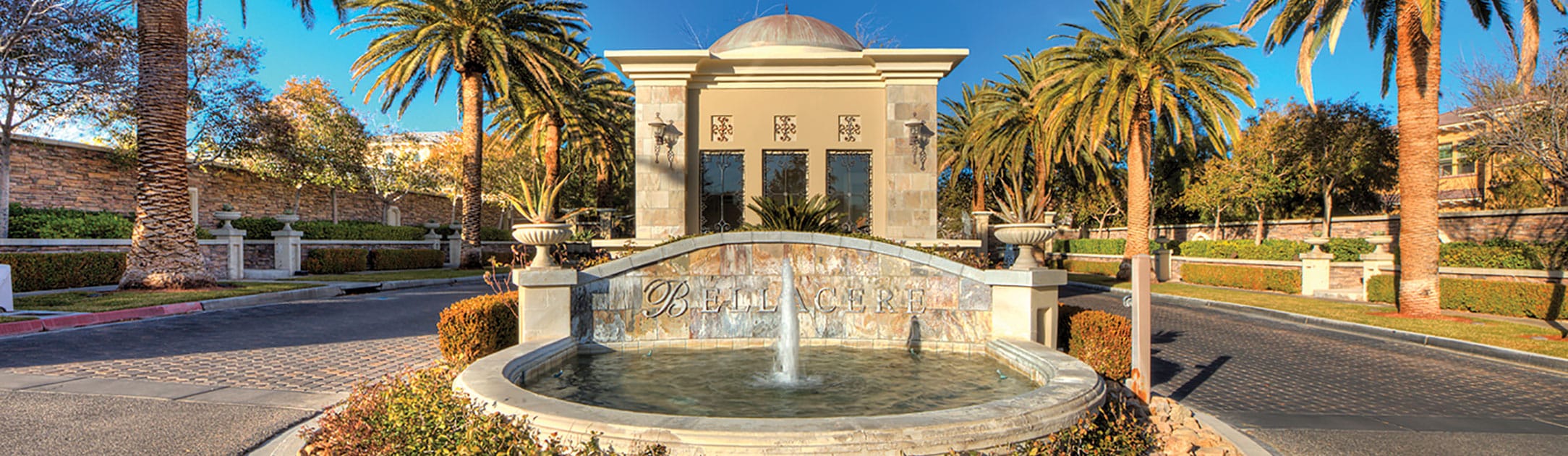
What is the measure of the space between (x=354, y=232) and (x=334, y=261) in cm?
413

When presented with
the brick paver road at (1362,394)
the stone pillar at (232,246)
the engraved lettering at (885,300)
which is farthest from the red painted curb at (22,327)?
the brick paver road at (1362,394)

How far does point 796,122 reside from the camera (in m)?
17.7

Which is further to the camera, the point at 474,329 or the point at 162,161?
the point at 162,161

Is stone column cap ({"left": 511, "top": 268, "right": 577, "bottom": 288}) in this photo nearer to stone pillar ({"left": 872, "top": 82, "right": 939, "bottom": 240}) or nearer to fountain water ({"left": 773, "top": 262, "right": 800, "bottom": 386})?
fountain water ({"left": 773, "top": 262, "right": 800, "bottom": 386})

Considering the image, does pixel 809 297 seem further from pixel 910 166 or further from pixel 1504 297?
pixel 1504 297

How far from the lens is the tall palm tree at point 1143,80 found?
77.3ft

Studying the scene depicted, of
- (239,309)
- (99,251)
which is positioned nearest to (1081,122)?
(239,309)

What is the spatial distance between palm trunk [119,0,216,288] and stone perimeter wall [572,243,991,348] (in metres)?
15.0

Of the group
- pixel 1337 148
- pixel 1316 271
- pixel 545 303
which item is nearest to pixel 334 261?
pixel 545 303

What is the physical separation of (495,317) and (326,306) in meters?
10.0

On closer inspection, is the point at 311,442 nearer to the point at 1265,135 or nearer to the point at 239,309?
the point at 239,309

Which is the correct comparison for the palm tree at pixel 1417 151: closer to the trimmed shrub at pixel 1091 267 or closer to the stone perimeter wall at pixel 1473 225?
the stone perimeter wall at pixel 1473 225

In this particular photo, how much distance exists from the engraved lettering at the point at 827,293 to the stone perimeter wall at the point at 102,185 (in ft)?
93.4

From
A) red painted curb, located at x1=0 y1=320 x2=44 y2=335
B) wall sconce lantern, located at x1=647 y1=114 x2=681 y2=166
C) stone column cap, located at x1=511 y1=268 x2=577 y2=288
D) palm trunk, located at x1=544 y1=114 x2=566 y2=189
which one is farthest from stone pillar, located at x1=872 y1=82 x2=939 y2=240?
palm trunk, located at x1=544 y1=114 x2=566 y2=189
